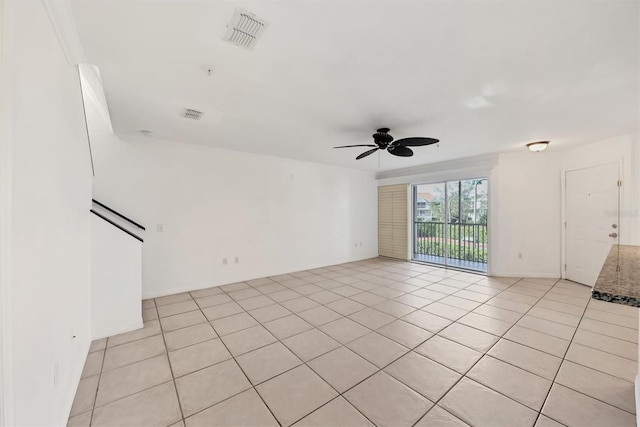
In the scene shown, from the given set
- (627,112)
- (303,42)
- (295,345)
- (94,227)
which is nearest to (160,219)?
(94,227)

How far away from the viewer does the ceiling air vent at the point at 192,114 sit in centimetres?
282

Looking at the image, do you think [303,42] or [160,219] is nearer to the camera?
[303,42]

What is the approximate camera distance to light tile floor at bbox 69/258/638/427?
64.3 inches

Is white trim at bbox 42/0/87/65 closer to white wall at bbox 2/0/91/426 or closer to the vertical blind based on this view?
white wall at bbox 2/0/91/426

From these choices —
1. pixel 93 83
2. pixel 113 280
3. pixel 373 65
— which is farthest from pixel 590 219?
pixel 93 83

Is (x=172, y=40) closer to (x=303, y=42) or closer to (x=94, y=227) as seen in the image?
(x=303, y=42)

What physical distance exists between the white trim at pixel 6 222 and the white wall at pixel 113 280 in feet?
6.76

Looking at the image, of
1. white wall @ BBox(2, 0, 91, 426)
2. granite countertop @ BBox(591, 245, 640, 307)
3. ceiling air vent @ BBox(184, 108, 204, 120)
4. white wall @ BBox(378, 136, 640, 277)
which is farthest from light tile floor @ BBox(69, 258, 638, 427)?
ceiling air vent @ BBox(184, 108, 204, 120)

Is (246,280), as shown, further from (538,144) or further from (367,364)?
(538,144)

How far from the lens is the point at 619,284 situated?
41.2 inches

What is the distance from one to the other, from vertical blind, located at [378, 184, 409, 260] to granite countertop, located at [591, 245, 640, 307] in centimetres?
486

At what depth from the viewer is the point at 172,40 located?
166 centimetres

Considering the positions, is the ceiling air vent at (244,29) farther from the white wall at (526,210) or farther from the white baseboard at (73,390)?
the white wall at (526,210)

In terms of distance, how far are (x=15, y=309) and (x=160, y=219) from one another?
125 inches
